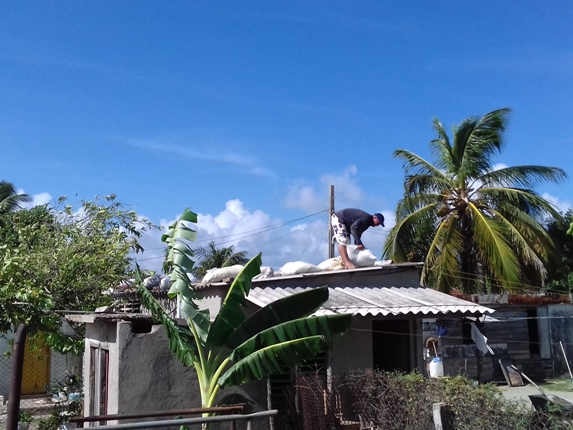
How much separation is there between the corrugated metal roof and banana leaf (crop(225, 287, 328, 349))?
112 cm

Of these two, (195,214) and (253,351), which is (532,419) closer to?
(253,351)

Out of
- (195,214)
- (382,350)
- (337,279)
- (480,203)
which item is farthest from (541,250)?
(195,214)

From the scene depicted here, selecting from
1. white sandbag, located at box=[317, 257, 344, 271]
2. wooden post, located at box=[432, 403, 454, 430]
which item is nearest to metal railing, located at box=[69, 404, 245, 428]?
wooden post, located at box=[432, 403, 454, 430]

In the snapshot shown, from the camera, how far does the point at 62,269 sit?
13.7 meters

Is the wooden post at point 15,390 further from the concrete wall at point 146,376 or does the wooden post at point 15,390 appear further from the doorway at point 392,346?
the doorway at point 392,346

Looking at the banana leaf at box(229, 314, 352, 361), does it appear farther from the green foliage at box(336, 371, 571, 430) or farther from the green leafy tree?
the green leafy tree

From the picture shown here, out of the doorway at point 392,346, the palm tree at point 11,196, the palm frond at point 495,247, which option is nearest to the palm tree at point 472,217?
the palm frond at point 495,247

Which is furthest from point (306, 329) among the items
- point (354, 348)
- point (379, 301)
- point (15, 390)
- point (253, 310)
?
point (15, 390)

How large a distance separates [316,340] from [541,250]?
15.7 m

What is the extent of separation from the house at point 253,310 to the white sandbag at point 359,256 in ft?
1.38

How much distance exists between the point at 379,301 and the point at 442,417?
4243mm

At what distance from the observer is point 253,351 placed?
27.8 ft

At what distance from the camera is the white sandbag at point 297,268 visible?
12088mm

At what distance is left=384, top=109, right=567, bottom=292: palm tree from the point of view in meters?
21.3
